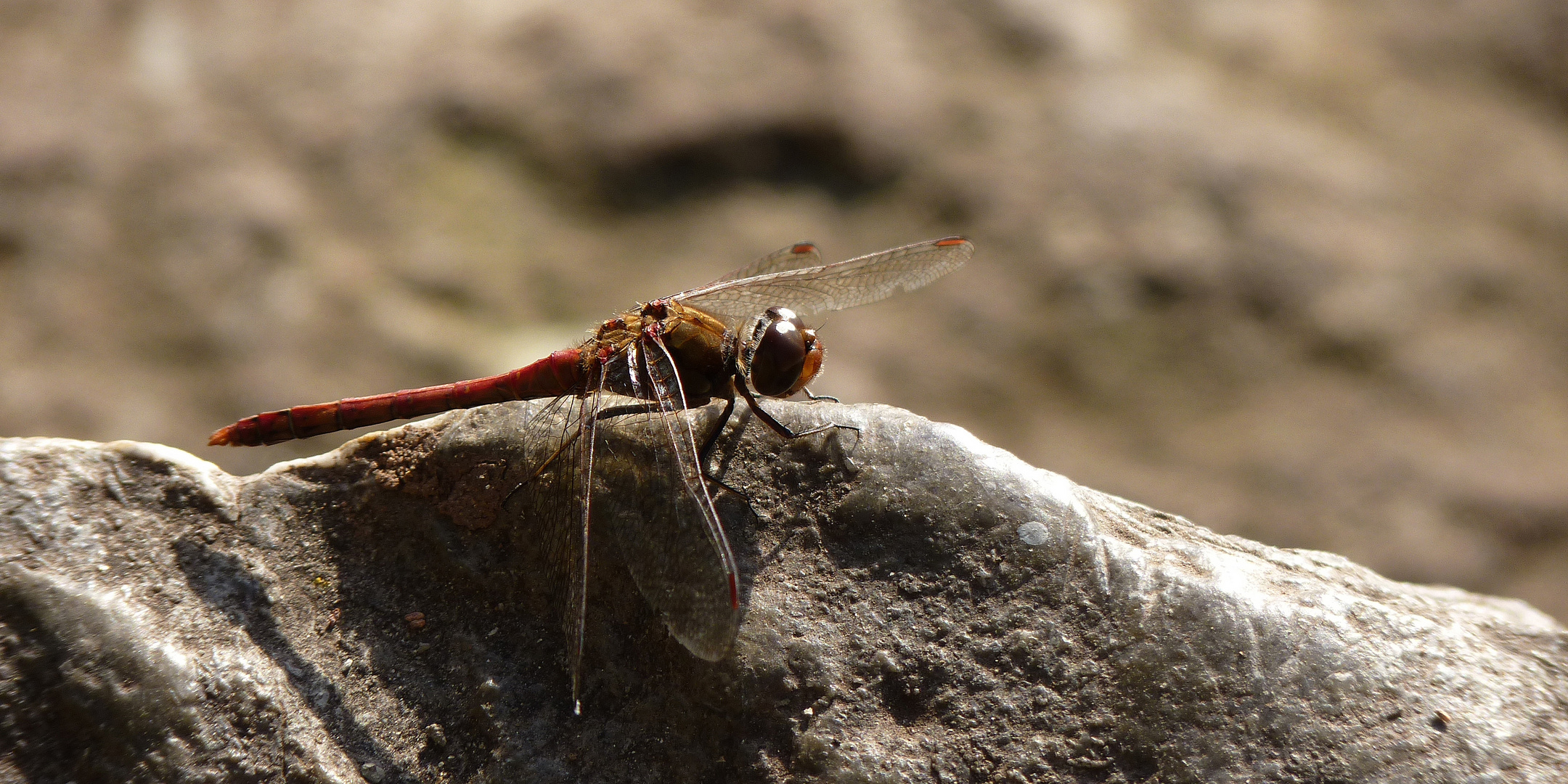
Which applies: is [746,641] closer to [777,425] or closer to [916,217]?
[777,425]

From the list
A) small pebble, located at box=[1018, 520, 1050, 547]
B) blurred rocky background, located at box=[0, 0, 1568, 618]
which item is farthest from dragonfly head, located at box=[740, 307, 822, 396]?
blurred rocky background, located at box=[0, 0, 1568, 618]

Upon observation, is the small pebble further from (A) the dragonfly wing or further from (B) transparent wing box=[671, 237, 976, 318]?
(B) transparent wing box=[671, 237, 976, 318]

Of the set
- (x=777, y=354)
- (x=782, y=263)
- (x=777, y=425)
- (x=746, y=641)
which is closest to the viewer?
(x=746, y=641)

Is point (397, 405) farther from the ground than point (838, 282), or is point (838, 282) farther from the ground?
point (838, 282)

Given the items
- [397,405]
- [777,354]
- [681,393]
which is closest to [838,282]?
[777,354]

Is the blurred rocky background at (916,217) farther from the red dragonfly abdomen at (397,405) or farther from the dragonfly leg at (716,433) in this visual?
the dragonfly leg at (716,433)

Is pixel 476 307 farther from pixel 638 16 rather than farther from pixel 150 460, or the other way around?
pixel 150 460

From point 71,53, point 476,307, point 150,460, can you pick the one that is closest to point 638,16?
point 476,307

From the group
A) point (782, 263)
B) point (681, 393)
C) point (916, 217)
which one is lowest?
point (681, 393)
